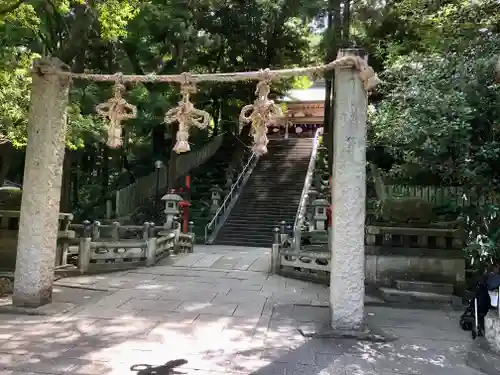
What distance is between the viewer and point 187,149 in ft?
23.2

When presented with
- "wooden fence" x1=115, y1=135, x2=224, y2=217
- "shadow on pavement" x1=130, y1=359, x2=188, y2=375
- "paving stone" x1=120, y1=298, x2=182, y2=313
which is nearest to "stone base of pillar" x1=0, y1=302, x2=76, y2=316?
"paving stone" x1=120, y1=298, x2=182, y2=313

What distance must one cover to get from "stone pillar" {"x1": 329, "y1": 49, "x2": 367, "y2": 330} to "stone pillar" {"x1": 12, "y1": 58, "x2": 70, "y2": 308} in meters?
4.65

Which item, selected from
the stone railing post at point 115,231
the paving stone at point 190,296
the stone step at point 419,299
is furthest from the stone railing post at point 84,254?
the stone step at point 419,299

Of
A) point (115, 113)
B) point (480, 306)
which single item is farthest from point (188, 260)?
point (480, 306)

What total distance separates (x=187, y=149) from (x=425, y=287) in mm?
5372

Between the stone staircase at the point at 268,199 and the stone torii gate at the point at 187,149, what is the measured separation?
12.3 meters

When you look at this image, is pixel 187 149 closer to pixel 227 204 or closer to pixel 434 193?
pixel 434 193

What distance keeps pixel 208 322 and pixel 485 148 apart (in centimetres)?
611

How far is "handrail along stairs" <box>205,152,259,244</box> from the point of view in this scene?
20203mm

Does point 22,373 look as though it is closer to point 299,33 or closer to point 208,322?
point 208,322

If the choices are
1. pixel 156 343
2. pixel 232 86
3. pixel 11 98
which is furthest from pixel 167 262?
pixel 232 86

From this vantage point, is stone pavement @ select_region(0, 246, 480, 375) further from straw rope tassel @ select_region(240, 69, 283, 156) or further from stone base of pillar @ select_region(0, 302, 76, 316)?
straw rope tassel @ select_region(240, 69, 283, 156)

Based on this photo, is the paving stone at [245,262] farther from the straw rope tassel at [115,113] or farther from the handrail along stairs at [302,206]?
the straw rope tassel at [115,113]

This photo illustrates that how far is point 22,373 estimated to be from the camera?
466cm
